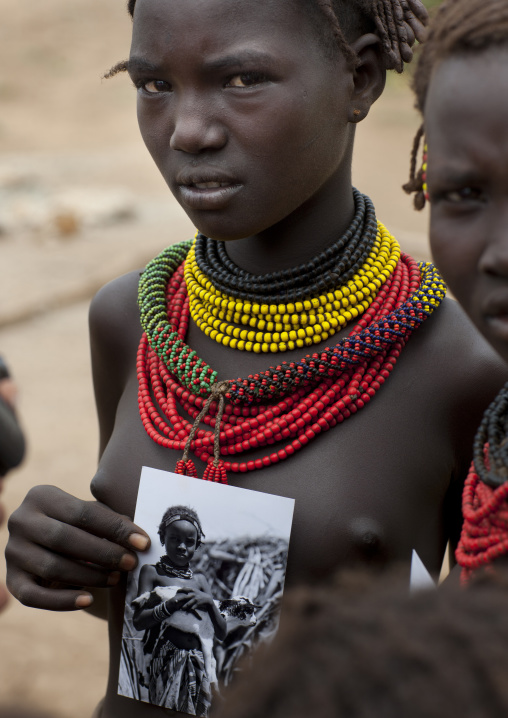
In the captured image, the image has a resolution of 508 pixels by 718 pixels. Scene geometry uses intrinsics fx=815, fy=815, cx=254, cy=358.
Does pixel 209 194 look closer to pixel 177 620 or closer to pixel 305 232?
pixel 305 232

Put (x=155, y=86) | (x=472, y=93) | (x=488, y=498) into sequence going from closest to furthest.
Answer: (x=472, y=93), (x=488, y=498), (x=155, y=86)

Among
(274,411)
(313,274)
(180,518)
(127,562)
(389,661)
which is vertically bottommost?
(127,562)

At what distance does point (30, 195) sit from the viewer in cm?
997

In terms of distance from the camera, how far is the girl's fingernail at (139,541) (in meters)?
1.46

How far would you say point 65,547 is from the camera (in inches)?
58.4

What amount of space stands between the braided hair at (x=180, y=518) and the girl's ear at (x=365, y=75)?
2.48 feet

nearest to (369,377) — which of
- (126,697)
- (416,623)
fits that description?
(126,697)

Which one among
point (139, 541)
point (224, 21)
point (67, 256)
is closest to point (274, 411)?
point (139, 541)

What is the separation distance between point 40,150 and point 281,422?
1455 cm

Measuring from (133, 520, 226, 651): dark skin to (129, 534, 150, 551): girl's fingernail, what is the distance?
0.12 feet

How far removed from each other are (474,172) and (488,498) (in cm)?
44

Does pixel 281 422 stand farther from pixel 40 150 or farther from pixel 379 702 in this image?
pixel 40 150

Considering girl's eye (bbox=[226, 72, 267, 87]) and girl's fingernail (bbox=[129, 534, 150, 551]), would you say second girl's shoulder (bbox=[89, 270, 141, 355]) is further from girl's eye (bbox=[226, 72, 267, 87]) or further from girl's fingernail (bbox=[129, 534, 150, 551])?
girl's eye (bbox=[226, 72, 267, 87])

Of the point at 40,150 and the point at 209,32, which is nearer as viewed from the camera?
the point at 209,32
